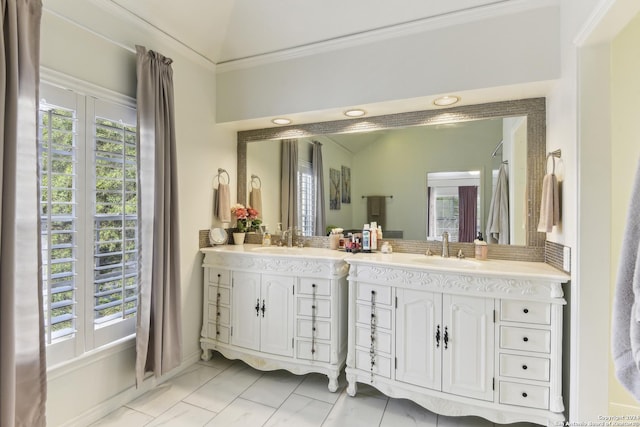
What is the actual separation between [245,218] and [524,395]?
2.60 metres

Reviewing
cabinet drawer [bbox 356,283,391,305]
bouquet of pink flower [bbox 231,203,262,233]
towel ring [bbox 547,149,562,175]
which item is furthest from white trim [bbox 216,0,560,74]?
cabinet drawer [bbox 356,283,391,305]

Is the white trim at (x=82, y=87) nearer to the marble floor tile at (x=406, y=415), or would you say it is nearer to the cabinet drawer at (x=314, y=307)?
the cabinet drawer at (x=314, y=307)

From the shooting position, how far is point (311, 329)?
2482 mm

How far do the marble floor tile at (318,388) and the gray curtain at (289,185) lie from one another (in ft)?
4.52

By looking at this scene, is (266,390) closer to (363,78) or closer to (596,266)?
(596,266)

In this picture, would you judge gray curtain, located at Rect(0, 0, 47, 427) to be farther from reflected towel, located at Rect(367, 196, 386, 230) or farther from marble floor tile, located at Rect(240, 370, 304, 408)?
reflected towel, located at Rect(367, 196, 386, 230)

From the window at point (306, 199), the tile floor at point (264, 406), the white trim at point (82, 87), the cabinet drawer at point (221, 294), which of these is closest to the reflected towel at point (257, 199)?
the window at point (306, 199)

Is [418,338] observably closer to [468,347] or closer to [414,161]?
[468,347]

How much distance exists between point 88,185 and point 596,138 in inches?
117

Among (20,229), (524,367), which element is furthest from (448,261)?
(20,229)

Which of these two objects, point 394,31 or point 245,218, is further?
point 245,218

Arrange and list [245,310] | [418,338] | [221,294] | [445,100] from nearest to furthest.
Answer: [418,338], [445,100], [245,310], [221,294]

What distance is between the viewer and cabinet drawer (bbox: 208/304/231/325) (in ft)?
9.17

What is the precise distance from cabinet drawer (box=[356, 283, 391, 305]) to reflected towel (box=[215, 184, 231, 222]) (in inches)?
58.1
